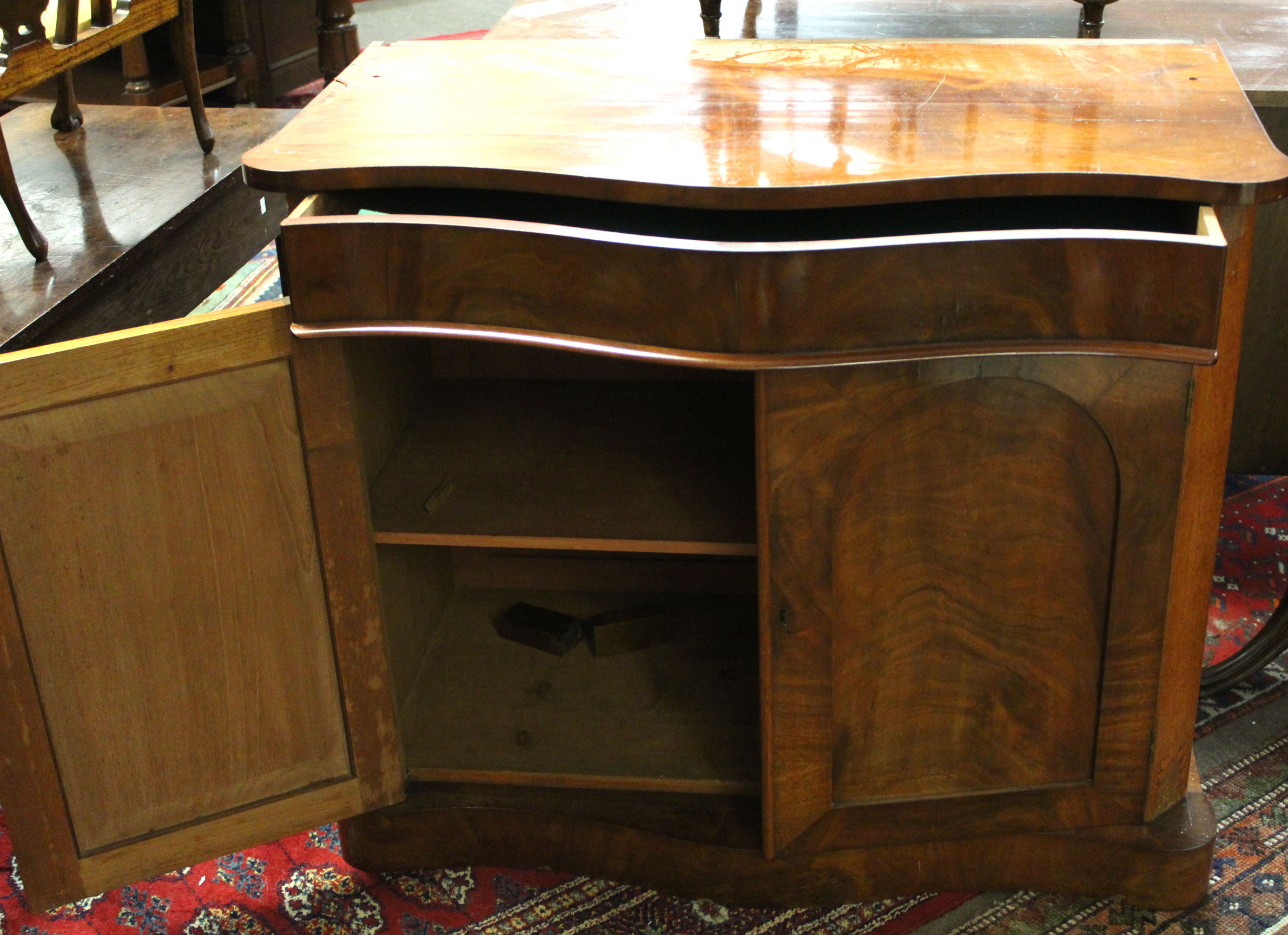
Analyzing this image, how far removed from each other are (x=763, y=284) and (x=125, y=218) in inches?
57.1

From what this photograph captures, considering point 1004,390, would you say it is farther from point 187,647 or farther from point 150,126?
point 150,126

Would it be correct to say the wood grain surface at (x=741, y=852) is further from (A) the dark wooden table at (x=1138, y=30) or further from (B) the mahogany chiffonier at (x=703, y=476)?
(A) the dark wooden table at (x=1138, y=30)

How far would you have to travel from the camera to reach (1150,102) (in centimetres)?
125

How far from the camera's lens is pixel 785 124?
4.01 ft

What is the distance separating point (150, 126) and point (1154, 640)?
2225 mm

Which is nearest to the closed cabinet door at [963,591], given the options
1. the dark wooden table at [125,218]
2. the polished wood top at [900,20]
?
the dark wooden table at [125,218]

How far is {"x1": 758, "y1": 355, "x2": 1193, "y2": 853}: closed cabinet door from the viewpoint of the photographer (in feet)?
3.66

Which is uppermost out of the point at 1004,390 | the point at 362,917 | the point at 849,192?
the point at 849,192

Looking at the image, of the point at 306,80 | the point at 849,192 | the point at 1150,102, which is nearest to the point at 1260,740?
the point at 1150,102

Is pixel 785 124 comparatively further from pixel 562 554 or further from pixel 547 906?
pixel 547 906

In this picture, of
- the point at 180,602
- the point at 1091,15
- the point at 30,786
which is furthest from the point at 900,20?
the point at 30,786

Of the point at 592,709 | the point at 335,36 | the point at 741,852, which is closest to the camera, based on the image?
the point at 741,852

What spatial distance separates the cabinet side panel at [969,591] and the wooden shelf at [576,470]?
0.15 m

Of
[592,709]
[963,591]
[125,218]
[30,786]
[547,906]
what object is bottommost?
[547,906]
